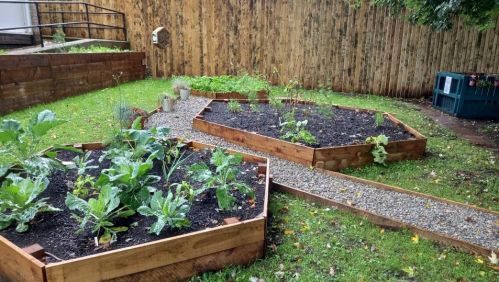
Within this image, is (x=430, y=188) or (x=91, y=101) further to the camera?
(x=91, y=101)

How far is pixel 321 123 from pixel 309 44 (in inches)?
155

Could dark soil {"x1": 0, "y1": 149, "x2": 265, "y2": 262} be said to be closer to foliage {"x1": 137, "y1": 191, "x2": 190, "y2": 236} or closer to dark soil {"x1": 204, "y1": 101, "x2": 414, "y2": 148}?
foliage {"x1": 137, "y1": 191, "x2": 190, "y2": 236}

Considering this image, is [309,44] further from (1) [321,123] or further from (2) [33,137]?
(2) [33,137]

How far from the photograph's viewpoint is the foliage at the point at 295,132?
14.5 feet

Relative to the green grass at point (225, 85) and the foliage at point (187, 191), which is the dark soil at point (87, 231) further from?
the green grass at point (225, 85)

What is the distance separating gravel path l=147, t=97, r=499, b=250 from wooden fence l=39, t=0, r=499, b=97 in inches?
192

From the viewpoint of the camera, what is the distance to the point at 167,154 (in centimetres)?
355

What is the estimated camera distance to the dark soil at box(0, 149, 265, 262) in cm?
229

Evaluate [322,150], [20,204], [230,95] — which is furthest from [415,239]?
[230,95]

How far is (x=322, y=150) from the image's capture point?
4137 millimetres

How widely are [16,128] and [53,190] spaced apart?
0.56m

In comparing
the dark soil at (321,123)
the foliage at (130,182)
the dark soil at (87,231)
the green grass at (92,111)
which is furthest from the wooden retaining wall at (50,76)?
the foliage at (130,182)

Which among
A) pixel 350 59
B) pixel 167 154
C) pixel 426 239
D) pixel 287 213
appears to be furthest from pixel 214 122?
pixel 350 59

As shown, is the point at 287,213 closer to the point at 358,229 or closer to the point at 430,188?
the point at 358,229
